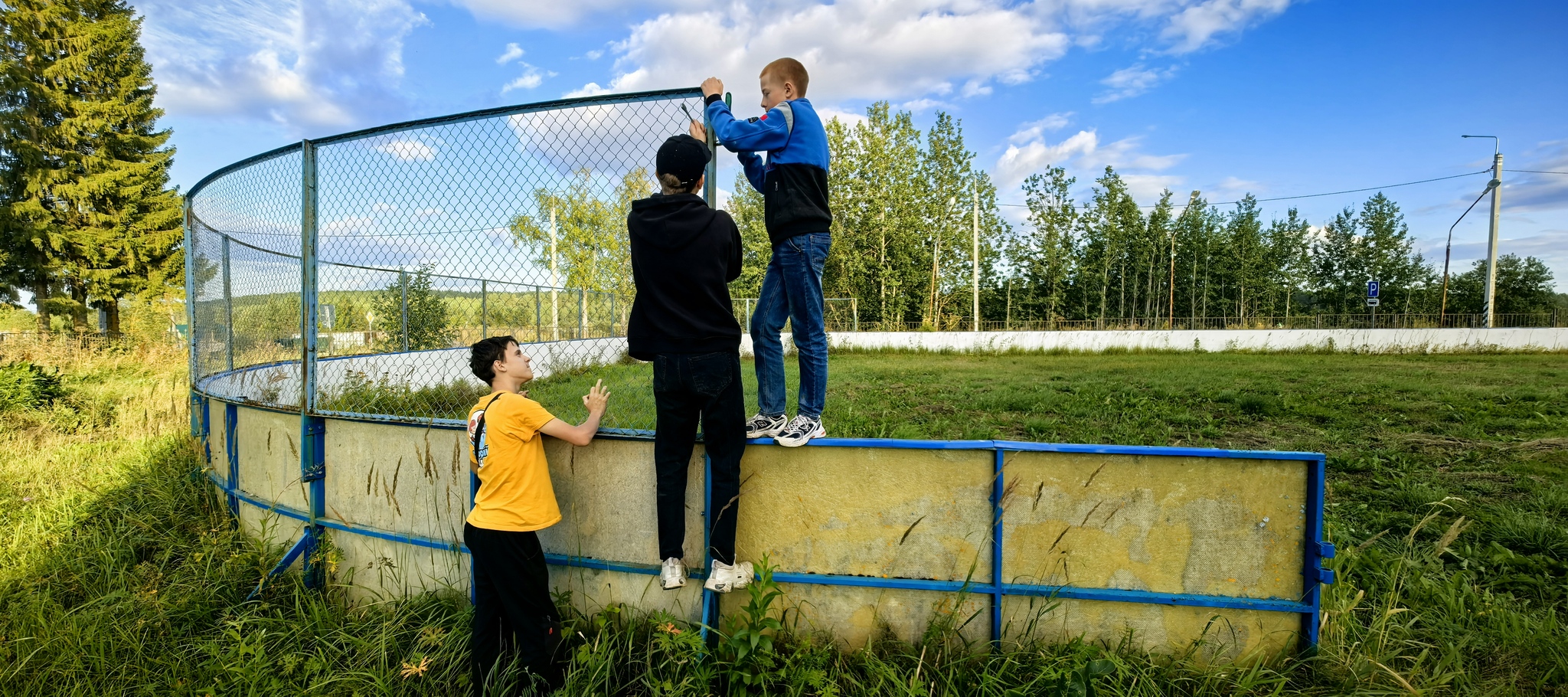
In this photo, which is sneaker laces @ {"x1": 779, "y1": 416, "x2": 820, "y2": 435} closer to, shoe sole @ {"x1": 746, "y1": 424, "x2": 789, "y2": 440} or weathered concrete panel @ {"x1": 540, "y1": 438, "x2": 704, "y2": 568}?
shoe sole @ {"x1": 746, "y1": 424, "x2": 789, "y2": 440}

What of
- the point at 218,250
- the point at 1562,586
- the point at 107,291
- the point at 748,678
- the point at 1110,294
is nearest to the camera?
the point at 748,678

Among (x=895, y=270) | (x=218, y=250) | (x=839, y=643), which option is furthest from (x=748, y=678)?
(x=895, y=270)

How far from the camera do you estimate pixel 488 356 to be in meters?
2.69

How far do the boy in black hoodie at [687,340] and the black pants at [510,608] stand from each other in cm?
51

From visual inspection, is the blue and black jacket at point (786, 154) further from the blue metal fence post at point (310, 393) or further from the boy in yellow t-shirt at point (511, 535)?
the blue metal fence post at point (310, 393)

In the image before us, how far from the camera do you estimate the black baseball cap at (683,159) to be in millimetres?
2486

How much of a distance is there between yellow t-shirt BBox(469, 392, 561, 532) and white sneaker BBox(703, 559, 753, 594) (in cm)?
72

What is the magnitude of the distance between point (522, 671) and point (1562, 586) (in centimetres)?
501

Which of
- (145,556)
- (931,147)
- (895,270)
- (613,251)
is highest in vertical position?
(931,147)

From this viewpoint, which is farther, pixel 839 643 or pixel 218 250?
pixel 218 250

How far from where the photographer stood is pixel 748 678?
7.75 feet

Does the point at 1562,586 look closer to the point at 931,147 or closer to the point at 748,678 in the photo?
the point at 748,678

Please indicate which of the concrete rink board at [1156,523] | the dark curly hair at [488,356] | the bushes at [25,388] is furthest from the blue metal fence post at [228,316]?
the concrete rink board at [1156,523]

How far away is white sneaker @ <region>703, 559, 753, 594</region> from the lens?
254cm
